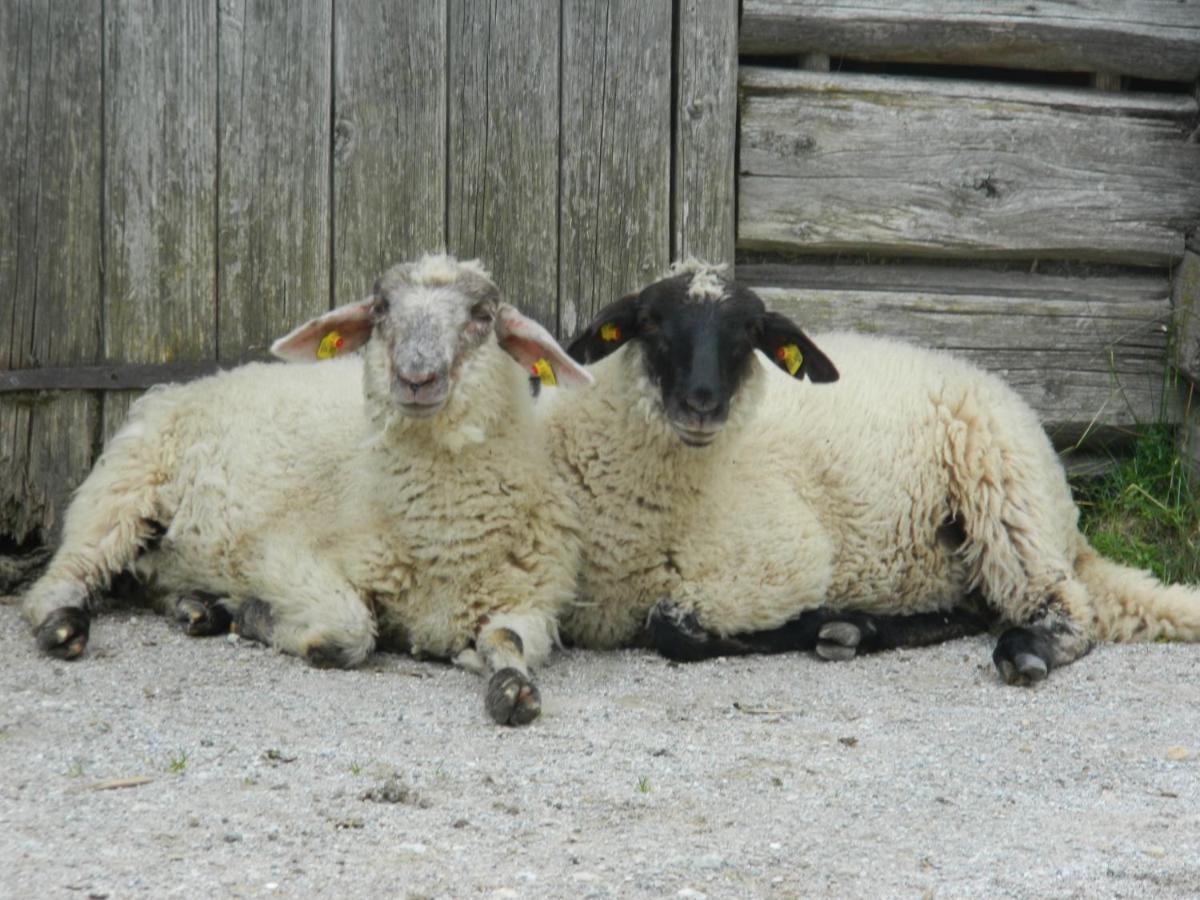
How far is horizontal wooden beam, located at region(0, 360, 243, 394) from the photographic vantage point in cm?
640

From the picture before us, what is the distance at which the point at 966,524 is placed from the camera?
6105mm

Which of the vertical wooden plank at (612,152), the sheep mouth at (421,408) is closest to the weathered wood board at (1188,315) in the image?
the vertical wooden plank at (612,152)

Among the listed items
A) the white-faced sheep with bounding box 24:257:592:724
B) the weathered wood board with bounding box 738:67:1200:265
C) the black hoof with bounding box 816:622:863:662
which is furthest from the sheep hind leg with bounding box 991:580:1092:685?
the weathered wood board with bounding box 738:67:1200:265

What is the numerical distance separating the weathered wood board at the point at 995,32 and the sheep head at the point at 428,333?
2.00m

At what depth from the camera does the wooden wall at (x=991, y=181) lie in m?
6.80

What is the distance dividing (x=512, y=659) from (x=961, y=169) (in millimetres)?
3216

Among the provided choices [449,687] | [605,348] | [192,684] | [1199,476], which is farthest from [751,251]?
[192,684]

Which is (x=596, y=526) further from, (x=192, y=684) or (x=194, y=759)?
(x=194, y=759)

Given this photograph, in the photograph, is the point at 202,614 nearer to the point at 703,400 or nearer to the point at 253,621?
the point at 253,621

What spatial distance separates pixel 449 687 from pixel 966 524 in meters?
2.19

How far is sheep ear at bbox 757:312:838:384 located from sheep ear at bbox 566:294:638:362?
0.48 metres

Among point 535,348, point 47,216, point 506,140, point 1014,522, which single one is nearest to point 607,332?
point 535,348

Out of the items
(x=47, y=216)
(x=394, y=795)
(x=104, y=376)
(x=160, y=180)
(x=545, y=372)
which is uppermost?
(x=160, y=180)

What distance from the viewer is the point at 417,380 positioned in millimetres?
5184
